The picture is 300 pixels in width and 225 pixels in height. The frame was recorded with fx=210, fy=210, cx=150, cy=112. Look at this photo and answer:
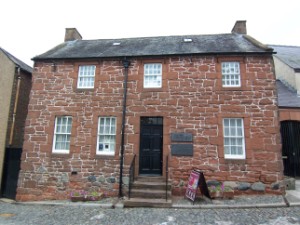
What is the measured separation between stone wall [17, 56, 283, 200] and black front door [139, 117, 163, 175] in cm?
31

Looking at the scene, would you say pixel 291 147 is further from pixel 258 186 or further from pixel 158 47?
pixel 158 47

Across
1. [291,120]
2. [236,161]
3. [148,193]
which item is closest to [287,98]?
[291,120]

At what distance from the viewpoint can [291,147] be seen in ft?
42.2

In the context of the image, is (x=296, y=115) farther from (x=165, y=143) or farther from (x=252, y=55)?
(x=165, y=143)

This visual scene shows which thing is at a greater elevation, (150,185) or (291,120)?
(291,120)

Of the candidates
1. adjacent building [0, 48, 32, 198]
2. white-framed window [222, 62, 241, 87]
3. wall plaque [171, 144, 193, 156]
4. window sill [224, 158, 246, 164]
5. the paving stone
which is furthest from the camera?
adjacent building [0, 48, 32, 198]

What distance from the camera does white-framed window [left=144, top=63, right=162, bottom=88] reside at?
10.1 metres

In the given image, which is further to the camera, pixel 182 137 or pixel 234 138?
pixel 182 137

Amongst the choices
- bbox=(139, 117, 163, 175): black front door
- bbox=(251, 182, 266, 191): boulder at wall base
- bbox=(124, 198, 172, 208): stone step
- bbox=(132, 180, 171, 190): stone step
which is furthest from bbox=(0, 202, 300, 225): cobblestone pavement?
bbox=(139, 117, 163, 175): black front door

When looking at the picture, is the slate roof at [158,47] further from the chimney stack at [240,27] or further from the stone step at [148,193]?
the stone step at [148,193]

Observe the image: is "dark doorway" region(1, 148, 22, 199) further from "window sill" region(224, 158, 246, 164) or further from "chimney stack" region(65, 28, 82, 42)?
"window sill" region(224, 158, 246, 164)

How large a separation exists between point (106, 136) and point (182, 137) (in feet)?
11.6

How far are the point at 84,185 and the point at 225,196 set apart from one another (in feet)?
19.7

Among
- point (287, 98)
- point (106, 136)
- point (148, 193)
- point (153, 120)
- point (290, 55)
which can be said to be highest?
point (290, 55)
